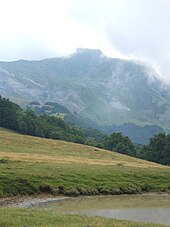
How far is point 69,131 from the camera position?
194m

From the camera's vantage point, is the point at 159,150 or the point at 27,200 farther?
the point at 159,150

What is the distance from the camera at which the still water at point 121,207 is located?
38094 mm

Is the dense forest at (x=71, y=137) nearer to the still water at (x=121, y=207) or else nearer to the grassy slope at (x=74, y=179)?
the grassy slope at (x=74, y=179)

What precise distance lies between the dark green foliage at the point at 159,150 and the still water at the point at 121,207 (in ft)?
287

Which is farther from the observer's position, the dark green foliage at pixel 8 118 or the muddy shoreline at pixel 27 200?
the dark green foliage at pixel 8 118

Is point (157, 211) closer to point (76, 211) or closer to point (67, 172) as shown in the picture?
point (76, 211)

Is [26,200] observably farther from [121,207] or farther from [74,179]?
[74,179]

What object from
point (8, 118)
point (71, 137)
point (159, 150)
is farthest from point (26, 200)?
point (71, 137)

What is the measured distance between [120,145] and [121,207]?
11414cm

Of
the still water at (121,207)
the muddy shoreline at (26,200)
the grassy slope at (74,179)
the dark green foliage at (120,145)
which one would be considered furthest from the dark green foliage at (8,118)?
the muddy shoreline at (26,200)

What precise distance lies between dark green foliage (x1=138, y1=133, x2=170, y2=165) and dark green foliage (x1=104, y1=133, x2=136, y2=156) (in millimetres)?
7104

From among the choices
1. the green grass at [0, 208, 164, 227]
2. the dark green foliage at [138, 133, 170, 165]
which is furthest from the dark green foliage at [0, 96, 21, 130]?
the green grass at [0, 208, 164, 227]

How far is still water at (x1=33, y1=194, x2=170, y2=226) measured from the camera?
3809 centimetres

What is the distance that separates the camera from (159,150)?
475 feet
